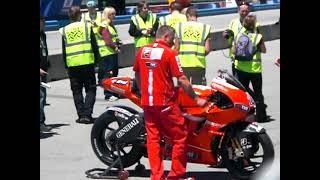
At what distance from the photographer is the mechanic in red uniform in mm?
7688

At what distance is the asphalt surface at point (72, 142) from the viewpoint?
8859 mm

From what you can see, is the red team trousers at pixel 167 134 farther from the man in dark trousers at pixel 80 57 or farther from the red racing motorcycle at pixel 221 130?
the man in dark trousers at pixel 80 57

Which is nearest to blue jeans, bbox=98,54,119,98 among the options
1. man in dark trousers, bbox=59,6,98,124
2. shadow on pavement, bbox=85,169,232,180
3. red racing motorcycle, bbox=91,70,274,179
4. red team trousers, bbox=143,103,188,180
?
man in dark trousers, bbox=59,6,98,124

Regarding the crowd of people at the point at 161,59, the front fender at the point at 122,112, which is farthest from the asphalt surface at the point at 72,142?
the front fender at the point at 122,112

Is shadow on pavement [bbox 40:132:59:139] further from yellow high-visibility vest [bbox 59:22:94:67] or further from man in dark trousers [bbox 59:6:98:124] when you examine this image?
yellow high-visibility vest [bbox 59:22:94:67]

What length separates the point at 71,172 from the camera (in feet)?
29.6

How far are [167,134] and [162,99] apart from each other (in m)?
0.39

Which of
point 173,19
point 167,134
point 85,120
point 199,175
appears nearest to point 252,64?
Answer: point 173,19

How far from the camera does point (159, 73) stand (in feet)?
25.2

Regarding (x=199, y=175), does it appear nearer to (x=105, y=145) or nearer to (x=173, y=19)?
(x=105, y=145)

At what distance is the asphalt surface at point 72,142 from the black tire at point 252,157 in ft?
0.80

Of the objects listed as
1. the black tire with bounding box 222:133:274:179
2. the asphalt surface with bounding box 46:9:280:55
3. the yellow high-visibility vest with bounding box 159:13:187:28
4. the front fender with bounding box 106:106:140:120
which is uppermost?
the yellow high-visibility vest with bounding box 159:13:187:28

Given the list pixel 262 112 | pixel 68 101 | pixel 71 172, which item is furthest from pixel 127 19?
pixel 71 172
